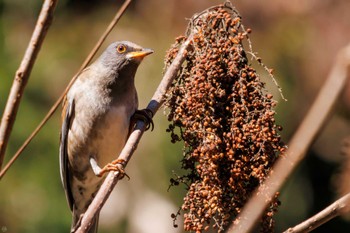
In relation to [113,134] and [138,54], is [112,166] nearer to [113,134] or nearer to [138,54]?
[113,134]

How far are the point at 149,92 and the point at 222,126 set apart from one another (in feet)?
13.3

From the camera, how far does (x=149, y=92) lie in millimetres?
6754

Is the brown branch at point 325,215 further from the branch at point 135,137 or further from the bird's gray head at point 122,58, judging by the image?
the bird's gray head at point 122,58

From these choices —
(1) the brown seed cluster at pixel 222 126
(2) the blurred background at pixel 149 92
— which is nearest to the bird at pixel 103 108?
(1) the brown seed cluster at pixel 222 126

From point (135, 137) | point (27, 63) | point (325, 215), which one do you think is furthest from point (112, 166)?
point (27, 63)

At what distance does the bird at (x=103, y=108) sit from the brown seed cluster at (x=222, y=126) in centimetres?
110

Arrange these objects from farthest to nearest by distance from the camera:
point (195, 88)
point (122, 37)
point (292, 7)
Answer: point (292, 7)
point (122, 37)
point (195, 88)

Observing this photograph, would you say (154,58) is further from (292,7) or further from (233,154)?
(233,154)

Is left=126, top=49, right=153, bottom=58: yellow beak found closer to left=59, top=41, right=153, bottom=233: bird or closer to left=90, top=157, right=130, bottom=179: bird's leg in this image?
left=59, top=41, right=153, bottom=233: bird

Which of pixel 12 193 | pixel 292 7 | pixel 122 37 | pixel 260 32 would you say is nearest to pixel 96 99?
pixel 12 193

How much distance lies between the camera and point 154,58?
713 centimetres

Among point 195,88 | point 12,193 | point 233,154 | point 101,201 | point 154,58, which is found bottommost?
point 101,201

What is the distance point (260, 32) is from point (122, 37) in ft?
5.12

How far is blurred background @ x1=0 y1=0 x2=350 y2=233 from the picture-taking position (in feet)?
22.2
